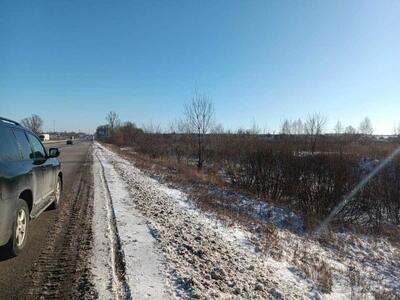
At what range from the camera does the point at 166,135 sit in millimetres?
42094

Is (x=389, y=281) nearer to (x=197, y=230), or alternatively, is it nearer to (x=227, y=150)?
(x=197, y=230)

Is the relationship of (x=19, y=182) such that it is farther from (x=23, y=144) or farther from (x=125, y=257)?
(x=125, y=257)

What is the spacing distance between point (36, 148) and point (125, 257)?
10.9 feet

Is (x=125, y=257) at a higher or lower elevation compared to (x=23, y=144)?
lower

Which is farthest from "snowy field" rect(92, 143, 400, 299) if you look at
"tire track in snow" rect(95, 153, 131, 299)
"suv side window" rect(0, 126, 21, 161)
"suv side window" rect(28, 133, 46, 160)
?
"suv side window" rect(0, 126, 21, 161)

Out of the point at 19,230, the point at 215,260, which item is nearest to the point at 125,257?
the point at 215,260

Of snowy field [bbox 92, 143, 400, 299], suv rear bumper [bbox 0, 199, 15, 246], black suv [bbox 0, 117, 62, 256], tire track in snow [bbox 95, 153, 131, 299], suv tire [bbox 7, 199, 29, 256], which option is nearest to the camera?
tire track in snow [bbox 95, 153, 131, 299]

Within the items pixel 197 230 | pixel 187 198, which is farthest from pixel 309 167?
pixel 197 230

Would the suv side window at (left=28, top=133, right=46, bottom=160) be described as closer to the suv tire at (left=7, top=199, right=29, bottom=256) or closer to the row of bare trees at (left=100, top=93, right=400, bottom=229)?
the suv tire at (left=7, top=199, right=29, bottom=256)

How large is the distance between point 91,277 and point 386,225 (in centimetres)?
1029

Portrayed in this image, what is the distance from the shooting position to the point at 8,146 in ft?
16.0

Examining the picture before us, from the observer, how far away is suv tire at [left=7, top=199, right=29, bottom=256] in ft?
15.0

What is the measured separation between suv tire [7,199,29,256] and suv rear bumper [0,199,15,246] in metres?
0.12

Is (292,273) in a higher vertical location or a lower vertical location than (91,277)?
lower
